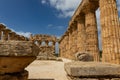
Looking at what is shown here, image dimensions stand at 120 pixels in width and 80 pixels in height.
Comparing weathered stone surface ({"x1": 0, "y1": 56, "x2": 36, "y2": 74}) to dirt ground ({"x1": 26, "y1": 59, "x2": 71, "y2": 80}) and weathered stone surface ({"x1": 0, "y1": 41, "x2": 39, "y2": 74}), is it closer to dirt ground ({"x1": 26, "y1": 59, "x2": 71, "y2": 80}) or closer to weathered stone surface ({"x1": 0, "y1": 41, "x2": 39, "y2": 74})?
weathered stone surface ({"x1": 0, "y1": 41, "x2": 39, "y2": 74})

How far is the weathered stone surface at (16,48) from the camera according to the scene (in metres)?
3.10

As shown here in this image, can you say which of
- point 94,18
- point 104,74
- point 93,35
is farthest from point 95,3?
point 104,74

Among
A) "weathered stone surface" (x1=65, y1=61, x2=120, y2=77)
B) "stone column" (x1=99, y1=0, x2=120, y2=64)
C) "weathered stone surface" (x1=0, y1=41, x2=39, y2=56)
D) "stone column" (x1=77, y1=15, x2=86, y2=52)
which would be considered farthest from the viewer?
"stone column" (x1=77, y1=15, x2=86, y2=52)

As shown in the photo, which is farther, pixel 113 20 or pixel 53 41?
pixel 53 41

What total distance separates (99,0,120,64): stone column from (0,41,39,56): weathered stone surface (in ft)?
28.6

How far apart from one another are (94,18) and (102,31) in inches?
202

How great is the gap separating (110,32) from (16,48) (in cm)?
923

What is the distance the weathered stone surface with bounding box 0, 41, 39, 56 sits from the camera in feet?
10.2

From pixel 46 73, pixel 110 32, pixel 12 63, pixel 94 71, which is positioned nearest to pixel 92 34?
pixel 110 32

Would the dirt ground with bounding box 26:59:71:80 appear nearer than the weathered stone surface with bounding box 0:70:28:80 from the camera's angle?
No

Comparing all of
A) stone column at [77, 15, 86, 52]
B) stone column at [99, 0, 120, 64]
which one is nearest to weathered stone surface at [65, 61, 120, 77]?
stone column at [99, 0, 120, 64]

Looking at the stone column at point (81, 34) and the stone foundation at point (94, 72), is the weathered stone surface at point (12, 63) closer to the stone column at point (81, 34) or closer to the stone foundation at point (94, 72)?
the stone foundation at point (94, 72)

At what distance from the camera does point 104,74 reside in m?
3.68

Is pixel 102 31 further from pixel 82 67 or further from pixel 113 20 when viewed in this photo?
pixel 82 67
